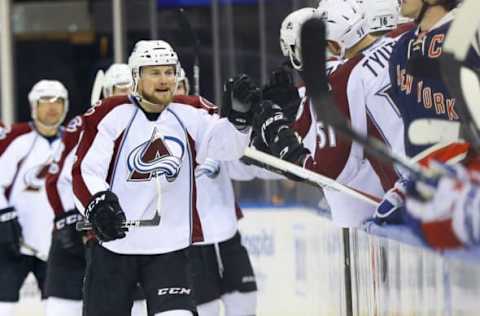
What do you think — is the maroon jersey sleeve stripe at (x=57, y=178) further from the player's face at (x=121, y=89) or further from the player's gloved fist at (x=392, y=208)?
the player's gloved fist at (x=392, y=208)

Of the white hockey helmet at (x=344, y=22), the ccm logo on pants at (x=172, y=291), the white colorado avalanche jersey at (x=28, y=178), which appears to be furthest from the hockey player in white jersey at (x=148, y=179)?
the white colorado avalanche jersey at (x=28, y=178)

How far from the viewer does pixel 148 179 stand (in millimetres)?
4152

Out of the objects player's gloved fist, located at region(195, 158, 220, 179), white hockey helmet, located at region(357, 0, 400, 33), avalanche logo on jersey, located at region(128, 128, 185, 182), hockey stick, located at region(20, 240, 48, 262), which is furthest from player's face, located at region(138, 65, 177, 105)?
hockey stick, located at region(20, 240, 48, 262)

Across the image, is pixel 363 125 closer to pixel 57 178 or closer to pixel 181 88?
pixel 181 88

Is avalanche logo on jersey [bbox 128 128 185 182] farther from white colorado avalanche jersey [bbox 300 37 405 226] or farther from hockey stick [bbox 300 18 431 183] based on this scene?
hockey stick [bbox 300 18 431 183]

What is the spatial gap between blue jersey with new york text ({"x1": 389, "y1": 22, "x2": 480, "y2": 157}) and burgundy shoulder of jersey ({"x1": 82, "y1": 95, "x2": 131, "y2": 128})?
1.05 metres

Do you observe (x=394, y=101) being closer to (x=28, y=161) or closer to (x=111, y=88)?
(x=111, y=88)

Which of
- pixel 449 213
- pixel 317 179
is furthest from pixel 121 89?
pixel 449 213

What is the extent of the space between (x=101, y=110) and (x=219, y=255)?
4.30 feet

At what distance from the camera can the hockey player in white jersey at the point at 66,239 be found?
17.7ft

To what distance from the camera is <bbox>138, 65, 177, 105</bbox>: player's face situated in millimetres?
4172

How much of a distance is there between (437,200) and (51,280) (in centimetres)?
329

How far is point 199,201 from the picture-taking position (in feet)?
17.3

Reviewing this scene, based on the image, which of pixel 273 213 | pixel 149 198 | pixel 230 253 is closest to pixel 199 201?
pixel 230 253
